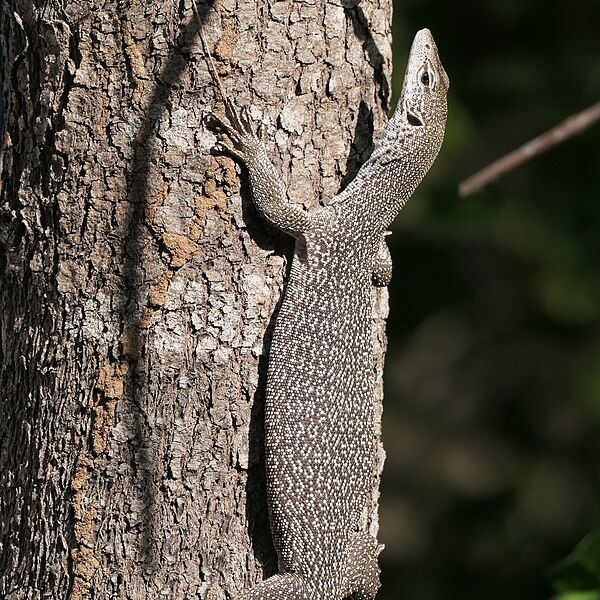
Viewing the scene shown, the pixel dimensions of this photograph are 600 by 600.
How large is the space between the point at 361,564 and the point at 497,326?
5.20m

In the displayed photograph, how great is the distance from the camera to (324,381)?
286 cm

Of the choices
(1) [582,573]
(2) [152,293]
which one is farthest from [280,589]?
(1) [582,573]

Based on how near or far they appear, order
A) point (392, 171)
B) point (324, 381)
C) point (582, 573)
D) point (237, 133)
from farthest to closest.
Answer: point (582, 573)
point (392, 171)
point (324, 381)
point (237, 133)

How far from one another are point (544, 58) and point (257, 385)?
4.58 meters

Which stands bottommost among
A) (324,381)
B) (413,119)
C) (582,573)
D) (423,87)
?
(582,573)

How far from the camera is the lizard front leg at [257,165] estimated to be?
8.97 feet

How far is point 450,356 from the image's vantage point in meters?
8.07

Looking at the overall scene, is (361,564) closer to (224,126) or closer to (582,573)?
(582,573)

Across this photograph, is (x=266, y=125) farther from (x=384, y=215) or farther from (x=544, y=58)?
(x=544, y=58)

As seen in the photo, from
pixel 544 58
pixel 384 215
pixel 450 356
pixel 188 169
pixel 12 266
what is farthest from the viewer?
pixel 450 356

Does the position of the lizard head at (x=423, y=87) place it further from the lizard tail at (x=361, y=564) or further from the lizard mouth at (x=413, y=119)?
the lizard tail at (x=361, y=564)

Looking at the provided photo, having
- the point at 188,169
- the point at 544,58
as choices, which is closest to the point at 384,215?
the point at 188,169

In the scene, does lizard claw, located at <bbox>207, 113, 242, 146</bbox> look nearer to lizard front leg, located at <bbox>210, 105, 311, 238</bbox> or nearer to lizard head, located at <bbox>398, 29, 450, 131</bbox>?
lizard front leg, located at <bbox>210, 105, 311, 238</bbox>

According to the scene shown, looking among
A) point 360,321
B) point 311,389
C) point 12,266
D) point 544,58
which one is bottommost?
point 311,389
